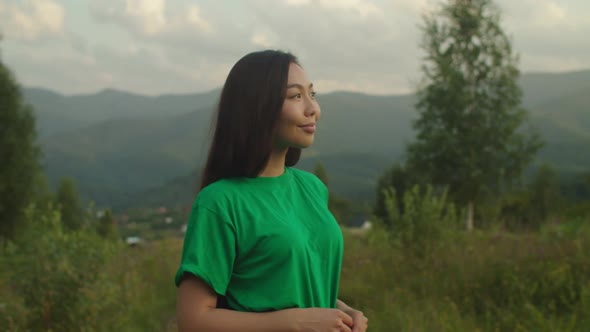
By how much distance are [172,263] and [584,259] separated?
5670mm

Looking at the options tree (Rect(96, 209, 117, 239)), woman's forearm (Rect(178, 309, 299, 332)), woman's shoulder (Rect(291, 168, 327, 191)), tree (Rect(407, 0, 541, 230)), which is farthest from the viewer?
tree (Rect(407, 0, 541, 230))

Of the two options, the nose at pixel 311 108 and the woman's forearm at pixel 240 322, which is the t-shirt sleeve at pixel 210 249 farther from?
the nose at pixel 311 108

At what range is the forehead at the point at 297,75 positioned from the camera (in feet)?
5.81

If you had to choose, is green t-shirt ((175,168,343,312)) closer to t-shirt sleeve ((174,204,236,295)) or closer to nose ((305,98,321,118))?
t-shirt sleeve ((174,204,236,295))

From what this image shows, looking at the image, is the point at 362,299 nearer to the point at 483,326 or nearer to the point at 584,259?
the point at 483,326

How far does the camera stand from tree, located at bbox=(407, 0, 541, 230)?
68.5ft

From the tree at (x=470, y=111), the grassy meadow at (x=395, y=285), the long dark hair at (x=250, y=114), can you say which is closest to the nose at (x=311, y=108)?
the long dark hair at (x=250, y=114)

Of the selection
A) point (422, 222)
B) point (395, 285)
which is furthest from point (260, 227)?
point (422, 222)

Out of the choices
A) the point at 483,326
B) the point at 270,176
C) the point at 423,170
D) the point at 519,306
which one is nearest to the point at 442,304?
the point at 483,326

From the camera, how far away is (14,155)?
2269 centimetres

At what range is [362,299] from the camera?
5793 mm

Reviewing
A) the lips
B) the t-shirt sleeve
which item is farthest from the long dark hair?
the t-shirt sleeve

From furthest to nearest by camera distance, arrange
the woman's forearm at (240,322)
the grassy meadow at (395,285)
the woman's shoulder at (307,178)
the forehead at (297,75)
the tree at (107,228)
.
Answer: the tree at (107,228) < the grassy meadow at (395,285) < the woman's shoulder at (307,178) < the forehead at (297,75) < the woman's forearm at (240,322)

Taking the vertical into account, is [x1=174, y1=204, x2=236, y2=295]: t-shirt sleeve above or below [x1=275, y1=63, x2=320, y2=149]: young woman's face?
below
